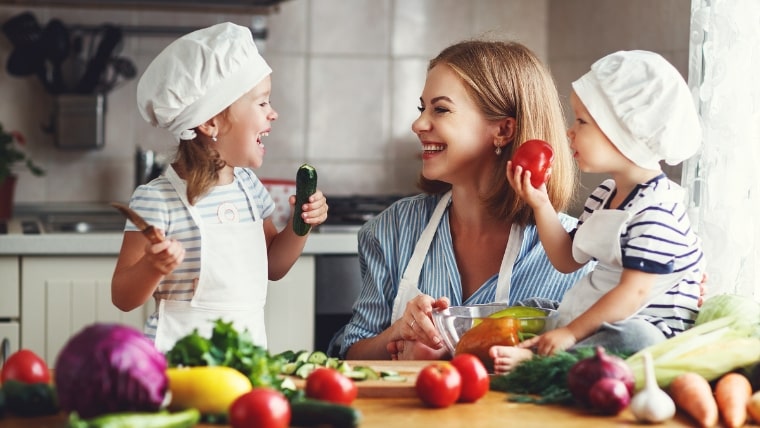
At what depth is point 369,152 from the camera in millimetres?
3801

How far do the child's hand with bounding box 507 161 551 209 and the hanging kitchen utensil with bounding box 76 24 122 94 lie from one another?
204cm

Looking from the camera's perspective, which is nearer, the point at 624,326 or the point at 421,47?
the point at 624,326

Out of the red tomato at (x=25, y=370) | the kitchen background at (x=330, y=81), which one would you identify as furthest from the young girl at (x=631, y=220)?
the kitchen background at (x=330, y=81)

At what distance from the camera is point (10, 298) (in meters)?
2.90

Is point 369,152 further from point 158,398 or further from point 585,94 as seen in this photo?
point 158,398

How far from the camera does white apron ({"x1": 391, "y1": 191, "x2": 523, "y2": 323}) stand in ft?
6.80

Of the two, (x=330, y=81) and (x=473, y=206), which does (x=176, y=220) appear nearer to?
(x=473, y=206)

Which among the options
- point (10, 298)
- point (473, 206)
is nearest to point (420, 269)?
point (473, 206)

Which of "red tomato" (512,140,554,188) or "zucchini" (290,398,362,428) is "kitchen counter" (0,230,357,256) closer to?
"red tomato" (512,140,554,188)

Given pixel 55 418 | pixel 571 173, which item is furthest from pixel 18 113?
pixel 55 418

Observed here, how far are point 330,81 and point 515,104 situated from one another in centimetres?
169

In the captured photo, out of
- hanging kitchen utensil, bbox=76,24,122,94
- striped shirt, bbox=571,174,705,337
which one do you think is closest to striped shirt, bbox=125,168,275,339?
striped shirt, bbox=571,174,705,337

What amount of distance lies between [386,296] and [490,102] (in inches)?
17.5

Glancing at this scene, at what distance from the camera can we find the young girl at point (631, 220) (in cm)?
157
